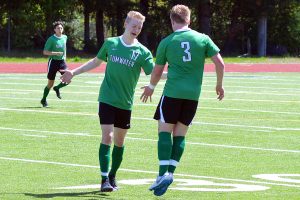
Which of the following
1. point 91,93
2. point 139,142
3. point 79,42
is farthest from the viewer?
point 79,42

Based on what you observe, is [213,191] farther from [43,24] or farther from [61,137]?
[43,24]

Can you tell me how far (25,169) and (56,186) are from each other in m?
1.44

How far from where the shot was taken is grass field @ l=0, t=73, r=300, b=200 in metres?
10.6

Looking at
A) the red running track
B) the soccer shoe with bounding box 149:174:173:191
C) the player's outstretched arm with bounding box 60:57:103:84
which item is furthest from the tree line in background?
the soccer shoe with bounding box 149:174:173:191

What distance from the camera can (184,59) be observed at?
1023cm

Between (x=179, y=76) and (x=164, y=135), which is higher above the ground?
(x=179, y=76)

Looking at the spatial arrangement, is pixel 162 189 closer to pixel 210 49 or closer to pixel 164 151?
pixel 164 151

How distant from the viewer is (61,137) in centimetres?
1600

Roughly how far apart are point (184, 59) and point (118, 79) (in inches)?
34.3

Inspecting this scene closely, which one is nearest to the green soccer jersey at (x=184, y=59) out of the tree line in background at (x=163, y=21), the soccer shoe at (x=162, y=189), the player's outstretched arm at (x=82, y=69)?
the player's outstretched arm at (x=82, y=69)

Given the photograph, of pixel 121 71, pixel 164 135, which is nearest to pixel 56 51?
pixel 121 71

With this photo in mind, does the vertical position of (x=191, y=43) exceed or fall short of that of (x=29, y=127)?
it exceeds it

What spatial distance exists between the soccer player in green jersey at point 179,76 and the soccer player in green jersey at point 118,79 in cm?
39

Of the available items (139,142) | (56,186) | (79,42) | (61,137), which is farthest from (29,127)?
(79,42)
